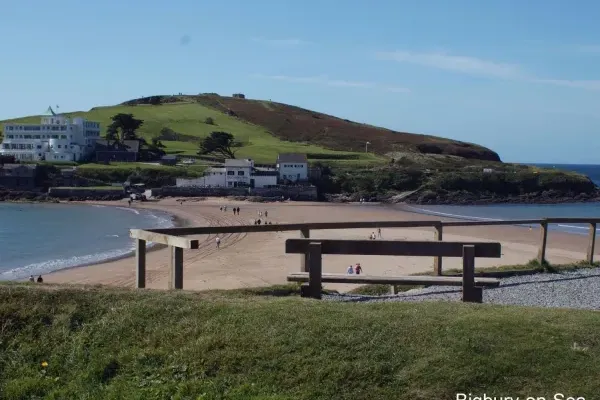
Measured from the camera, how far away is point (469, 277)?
869 cm

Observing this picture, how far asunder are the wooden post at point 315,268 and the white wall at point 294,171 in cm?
8225

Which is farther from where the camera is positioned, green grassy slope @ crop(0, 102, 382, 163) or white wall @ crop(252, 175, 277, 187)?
green grassy slope @ crop(0, 102, 382, 163)

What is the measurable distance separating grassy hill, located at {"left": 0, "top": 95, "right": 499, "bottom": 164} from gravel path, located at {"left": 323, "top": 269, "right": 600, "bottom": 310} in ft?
303

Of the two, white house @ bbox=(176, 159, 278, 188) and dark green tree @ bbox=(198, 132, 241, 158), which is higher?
dark green tree @ bbox=(198, 132, 241, 158)

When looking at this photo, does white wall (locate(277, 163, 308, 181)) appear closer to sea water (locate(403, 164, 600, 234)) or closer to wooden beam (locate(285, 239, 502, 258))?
sea water (locate(403, 164, 600, 234))

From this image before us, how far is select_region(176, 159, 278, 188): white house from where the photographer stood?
87188 mm

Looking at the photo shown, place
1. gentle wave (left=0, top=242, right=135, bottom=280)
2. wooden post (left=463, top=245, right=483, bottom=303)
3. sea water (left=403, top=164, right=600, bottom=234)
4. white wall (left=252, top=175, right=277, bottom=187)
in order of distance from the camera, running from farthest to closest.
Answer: white wall (left=252, top=175, right=277, bottom=187) < sea water (left=403, top=164, right=600, bottom=234) < gentle wave (left=0, top=242, right=135, bottom=280) < wooden post (left=463, top=245, right=483, bottom=303)

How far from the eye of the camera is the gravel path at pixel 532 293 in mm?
10016

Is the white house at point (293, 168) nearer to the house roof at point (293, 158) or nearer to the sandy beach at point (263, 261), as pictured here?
the house roof at point (293, 158)

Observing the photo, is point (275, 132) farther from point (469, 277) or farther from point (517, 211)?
point (469, 277)

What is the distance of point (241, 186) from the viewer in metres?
87.1

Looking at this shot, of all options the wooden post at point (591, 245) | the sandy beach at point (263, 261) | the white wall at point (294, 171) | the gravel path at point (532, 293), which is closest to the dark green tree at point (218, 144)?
the white wall at point (294, 171)

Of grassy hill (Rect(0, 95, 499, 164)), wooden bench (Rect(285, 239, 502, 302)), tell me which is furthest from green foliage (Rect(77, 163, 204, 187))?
wooden bench (Rect(285, 239, 502, 302))

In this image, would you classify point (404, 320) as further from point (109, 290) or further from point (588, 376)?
point (109, 290)
